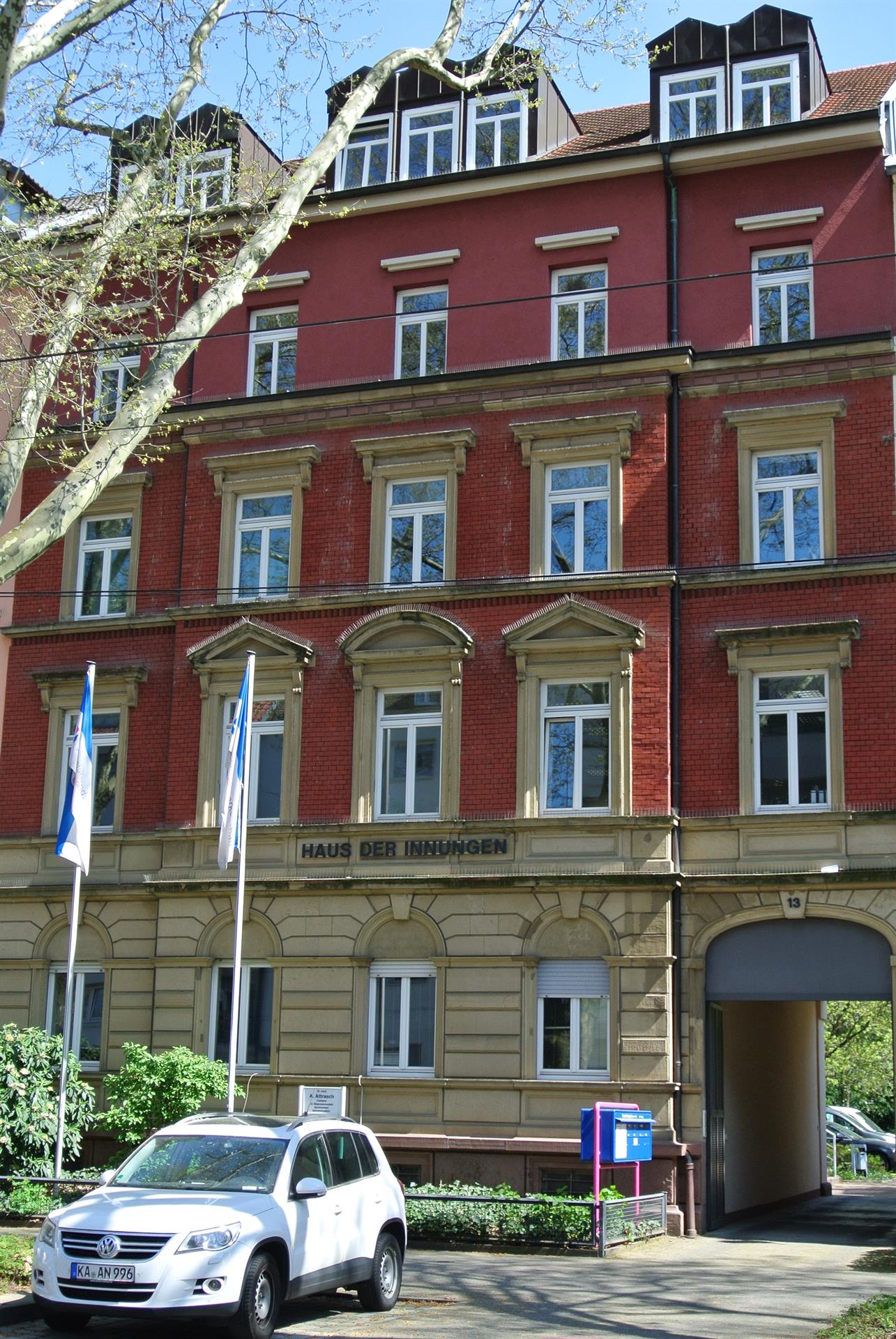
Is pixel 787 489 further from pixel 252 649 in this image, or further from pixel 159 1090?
pixel 159 1090

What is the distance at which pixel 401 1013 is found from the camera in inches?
973

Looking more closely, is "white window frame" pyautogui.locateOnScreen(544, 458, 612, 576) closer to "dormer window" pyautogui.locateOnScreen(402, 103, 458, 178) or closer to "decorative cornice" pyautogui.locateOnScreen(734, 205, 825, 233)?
"decorative cornice" pyautogui.locateOnScreen(734, 205, 825, 233)

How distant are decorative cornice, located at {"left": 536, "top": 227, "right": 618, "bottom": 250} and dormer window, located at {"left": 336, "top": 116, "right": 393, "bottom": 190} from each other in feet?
12.3

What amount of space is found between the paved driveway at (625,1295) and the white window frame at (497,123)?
17.6 meters

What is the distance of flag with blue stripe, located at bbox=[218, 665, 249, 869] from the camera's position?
2250 centimetres

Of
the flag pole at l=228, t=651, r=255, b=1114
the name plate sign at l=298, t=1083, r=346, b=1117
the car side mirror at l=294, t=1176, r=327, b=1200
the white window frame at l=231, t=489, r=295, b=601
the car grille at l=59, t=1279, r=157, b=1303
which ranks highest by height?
the white window frame at l=231, t=489, r=295, b=601

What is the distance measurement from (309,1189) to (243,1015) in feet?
39.4

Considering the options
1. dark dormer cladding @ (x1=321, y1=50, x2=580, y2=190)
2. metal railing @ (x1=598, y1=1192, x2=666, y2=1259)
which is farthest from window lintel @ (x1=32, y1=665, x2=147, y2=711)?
metal railing @ (x1=598, y1=1192, x2=666, y2=1259)

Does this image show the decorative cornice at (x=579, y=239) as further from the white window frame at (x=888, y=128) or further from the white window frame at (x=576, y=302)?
the white window frame at (x=888, y=128)

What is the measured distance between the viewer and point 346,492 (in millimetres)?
26734

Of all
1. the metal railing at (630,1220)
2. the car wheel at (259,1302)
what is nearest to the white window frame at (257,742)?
the metal railing at (630,1220)

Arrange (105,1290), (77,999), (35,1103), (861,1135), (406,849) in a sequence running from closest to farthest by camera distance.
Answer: (105,1290) < (35,1103) < (406,849) < (77,999) < (861,1135)

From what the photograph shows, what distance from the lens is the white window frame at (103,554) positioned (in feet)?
92.7

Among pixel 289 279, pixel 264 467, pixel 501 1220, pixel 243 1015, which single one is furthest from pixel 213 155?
pixel 501 1220
